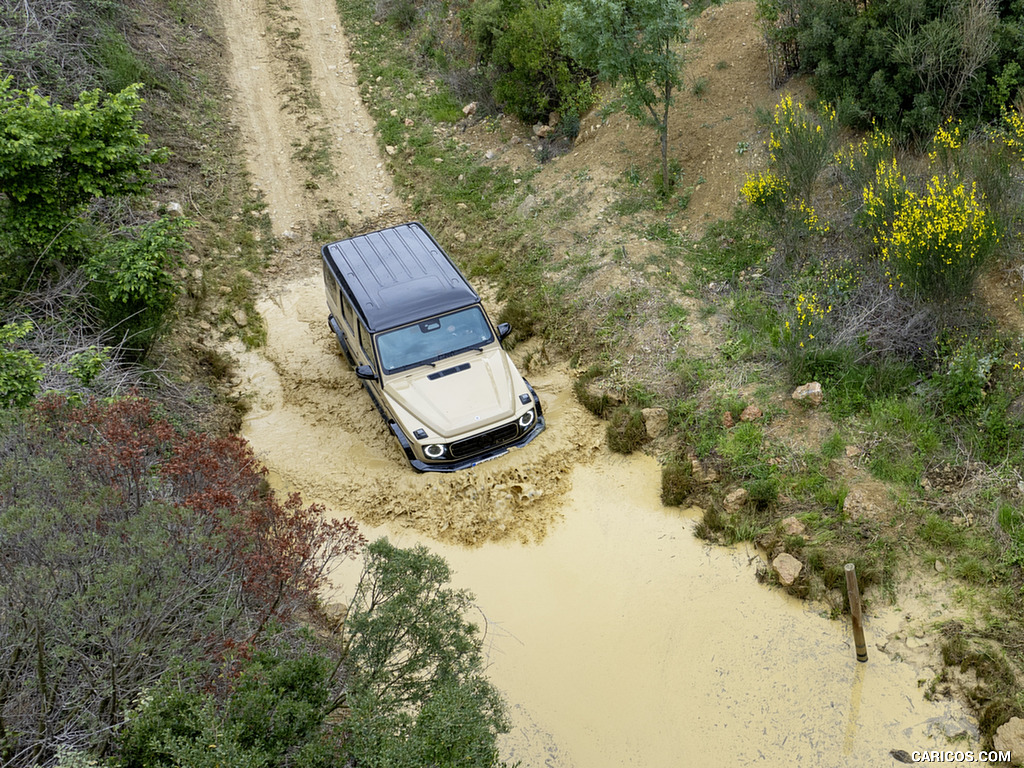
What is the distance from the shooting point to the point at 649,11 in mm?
10828

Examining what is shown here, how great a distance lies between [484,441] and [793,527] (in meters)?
3.34

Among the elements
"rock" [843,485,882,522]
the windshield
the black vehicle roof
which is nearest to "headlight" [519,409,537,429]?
the windshield

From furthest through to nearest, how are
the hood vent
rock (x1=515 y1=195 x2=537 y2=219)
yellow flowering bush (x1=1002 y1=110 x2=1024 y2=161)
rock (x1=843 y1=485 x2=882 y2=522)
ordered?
rock (x1=515 y1=195 x2=537 y2=219)
yellow flowering bush (x1=1002 y1=110 x2=1024 y2=161)
the hood vent
rock (x1=843 y1=485 x2=882 y2=522)

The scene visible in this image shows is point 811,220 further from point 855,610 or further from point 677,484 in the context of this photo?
point 855,610

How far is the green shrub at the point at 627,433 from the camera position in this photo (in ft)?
29.6

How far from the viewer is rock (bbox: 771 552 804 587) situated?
729cm

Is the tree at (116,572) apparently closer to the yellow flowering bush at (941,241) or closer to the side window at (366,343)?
the side window at (366,343)

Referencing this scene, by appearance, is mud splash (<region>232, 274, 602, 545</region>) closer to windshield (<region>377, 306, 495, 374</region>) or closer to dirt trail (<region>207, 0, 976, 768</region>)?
dirt trail (<region>207, 0, 976, 768</region>)

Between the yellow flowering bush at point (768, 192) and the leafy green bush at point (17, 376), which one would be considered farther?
the yellow flowering bush at point (768, 192)

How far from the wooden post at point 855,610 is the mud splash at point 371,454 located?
3155mm

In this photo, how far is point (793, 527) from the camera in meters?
7.69

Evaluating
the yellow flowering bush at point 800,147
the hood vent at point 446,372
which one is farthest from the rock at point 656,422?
the yellow flowering bush at point 800,147

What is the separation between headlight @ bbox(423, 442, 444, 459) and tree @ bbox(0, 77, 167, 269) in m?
5.48

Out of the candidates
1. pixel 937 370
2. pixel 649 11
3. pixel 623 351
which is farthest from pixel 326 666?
pixel 649 11
